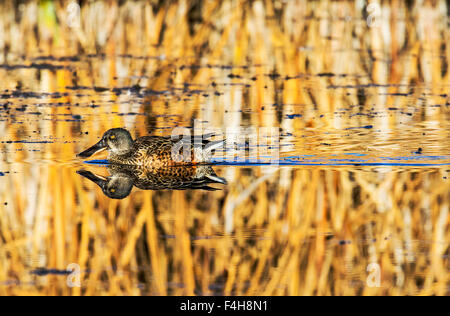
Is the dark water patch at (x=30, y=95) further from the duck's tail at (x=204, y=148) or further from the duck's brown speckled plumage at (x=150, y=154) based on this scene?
the duck's tail at (x=204, y=148)

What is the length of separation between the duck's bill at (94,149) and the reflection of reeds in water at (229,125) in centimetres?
17

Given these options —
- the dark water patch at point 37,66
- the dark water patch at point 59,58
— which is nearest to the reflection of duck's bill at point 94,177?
the dark water patch at point 37,66

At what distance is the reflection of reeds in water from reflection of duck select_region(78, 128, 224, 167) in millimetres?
352

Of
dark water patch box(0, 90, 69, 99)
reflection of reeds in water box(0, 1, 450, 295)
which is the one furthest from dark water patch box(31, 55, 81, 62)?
dark water patch box(0, 90, 69, 99)

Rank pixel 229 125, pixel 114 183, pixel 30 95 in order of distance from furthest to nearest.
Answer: pixel 30 95
pixel 229 125
pixel 114 183

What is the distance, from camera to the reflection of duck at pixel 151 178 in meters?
7.24

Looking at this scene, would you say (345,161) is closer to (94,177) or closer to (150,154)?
(150,154)

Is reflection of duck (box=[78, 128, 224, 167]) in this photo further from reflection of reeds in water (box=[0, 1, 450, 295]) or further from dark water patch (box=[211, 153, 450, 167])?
reflection of reeds in water (box=[0, 1, 450, 295])

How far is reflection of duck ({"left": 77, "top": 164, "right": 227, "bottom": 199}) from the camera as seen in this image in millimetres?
7242

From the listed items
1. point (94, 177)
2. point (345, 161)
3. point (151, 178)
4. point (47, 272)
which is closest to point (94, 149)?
point (94, 177)

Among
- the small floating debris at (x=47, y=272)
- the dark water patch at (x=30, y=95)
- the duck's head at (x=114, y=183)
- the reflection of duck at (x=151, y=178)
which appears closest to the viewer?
the small floating debris at (x=47, y=272)

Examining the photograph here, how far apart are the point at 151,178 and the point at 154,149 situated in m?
0.39

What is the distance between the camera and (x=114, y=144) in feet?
26.7

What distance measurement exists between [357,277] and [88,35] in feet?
31.8
